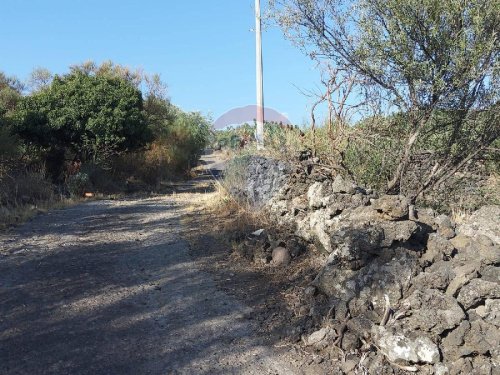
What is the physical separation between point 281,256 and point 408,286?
2329 millimetres

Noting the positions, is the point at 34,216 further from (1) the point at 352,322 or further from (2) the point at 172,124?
(2) the point at 172,124

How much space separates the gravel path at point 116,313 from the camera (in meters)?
4.08

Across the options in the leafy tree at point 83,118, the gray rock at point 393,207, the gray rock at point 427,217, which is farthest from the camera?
the leafy tree at point 83,118

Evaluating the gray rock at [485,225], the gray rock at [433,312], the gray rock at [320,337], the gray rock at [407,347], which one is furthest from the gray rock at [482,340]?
the gray rock at [485,225]

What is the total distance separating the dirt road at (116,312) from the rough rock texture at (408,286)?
2.54 feet

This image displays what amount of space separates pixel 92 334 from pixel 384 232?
302cm

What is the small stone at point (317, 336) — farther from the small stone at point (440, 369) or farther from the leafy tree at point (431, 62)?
the leafy tree at point (431, 62)

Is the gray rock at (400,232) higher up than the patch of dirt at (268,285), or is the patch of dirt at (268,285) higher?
the gray rock at (400,232)

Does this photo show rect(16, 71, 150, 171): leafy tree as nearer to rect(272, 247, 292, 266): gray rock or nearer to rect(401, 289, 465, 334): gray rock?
rect(272, 247, 292, 266): gray rock

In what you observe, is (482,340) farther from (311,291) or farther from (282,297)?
(282,297)

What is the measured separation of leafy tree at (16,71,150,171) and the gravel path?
346 inches

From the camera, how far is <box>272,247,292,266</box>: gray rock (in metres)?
6.51

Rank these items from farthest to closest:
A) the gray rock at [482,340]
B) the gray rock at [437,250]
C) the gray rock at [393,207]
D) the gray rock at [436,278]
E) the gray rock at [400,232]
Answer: the gray rock at [393,207]
the gray rock at [400,232]
the gray rock at [437,250]
the gray rock at [436,278]
the gray rock at [482,340]

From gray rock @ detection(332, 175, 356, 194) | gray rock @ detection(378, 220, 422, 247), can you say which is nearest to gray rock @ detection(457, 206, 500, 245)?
gray rock @ detection(378, 220, 422, 247)
